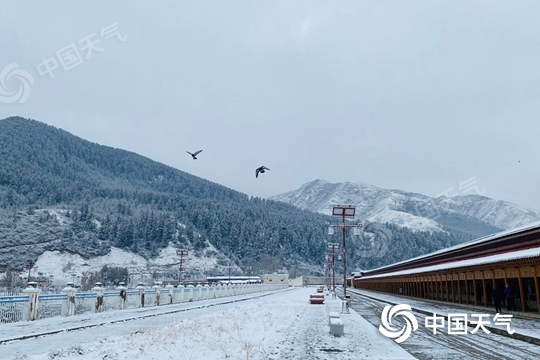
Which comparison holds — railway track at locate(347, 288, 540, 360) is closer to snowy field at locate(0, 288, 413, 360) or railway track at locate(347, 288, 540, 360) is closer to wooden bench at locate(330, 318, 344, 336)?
snowy field at locate(0, 288, 413, 360)

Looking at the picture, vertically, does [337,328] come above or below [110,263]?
below

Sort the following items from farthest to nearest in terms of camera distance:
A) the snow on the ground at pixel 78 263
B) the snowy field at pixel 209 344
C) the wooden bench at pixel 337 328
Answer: the snow on the ground at pixel 78 263
the wooden bench at pixel 337 328
the snowy field at pixel 209 344

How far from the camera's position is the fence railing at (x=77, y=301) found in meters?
21.3

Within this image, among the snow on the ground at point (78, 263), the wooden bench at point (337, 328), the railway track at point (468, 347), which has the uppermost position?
the snow on the ground at point (78, 263)

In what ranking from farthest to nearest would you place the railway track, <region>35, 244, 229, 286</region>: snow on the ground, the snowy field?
<region>35, 244, 229, 286</region>: snow on the ground → the railway track → the snowy field

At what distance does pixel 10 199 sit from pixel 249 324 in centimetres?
19298

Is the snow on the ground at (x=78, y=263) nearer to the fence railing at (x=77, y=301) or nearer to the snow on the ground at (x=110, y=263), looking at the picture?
the snow on the ground at (x=110, y=263)

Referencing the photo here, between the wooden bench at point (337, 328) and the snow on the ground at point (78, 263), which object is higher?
the snow on the ground at point (78, 263)

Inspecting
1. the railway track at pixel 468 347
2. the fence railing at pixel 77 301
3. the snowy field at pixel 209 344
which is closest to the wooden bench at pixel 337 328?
the snowy field at pixel 209 344

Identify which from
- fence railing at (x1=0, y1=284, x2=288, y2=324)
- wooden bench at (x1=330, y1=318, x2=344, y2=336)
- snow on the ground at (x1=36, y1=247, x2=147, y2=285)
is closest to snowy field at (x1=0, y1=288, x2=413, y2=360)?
wooden bench at (x1=330, y1=318, x2=344, y2=336)

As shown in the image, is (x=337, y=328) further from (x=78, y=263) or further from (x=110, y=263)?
(x=110, y=263)

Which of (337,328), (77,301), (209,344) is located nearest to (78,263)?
(77,301)

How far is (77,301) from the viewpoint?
87.0 feet

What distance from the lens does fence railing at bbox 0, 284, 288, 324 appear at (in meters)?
21.3
